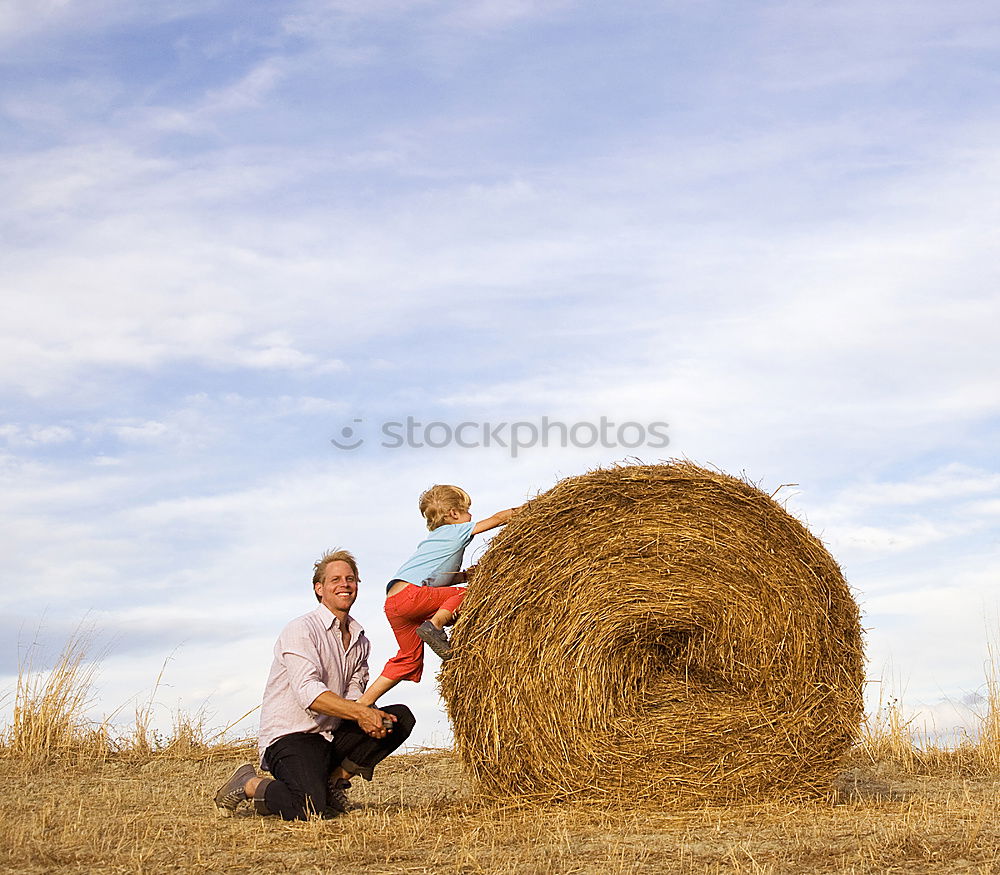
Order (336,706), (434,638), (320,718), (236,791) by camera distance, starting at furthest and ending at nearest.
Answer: (236,791) < (320,718) < (434,638) < (336,706)

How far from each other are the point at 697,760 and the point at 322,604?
2.44 m

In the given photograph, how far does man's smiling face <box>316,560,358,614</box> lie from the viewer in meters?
6.85

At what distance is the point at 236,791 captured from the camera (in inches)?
273

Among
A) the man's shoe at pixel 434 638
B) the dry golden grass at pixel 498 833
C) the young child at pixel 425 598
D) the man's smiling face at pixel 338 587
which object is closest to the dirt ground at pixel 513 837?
the dry golden grass at pixel 498 833

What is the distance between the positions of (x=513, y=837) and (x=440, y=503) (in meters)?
2.08

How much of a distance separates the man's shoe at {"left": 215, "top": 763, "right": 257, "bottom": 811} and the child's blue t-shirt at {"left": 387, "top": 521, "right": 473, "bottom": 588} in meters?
1.50

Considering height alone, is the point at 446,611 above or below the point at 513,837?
above

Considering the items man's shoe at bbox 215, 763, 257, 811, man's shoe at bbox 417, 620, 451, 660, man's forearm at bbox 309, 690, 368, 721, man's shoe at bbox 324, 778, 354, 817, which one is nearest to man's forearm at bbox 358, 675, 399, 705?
man's forearm at bbox 309, 690, 368, 721

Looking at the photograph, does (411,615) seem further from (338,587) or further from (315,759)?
(315,759)

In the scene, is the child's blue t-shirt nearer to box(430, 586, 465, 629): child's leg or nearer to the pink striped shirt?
box(430, 586, 465, 629): child's leg

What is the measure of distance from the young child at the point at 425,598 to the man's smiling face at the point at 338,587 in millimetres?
262

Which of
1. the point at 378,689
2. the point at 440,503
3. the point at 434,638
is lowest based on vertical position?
the point at 378,689

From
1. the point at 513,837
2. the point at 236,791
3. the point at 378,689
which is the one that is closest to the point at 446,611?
the point at 378,689

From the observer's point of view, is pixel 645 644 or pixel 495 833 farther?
pixel 645 644
